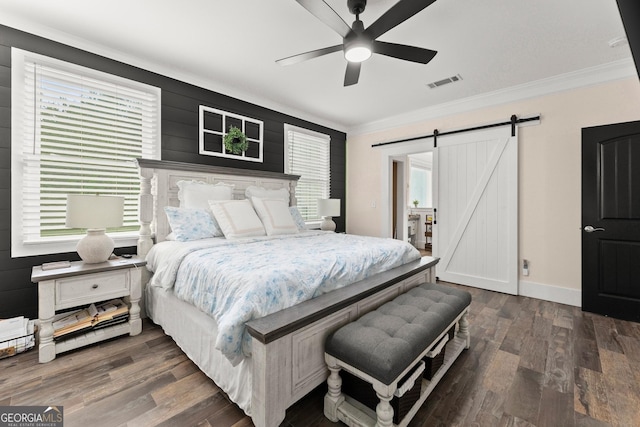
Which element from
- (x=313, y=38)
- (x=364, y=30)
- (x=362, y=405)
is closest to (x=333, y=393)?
(x=362, y=405)

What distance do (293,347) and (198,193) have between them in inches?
88.2

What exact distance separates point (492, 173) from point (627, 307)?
6.43 feet

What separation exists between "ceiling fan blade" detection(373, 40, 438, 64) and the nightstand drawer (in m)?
2.82

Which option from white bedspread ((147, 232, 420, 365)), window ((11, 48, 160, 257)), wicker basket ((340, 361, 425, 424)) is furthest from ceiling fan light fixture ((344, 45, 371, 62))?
window ((11, 48, 160, 257))

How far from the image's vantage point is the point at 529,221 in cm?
357

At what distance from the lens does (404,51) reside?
2162 millimetres

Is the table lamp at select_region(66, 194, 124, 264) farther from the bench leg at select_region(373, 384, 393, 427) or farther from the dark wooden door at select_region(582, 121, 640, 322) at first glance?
the dark wooden door at select_region(582, 121, 640, 322)

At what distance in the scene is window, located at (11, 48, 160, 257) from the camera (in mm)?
2359

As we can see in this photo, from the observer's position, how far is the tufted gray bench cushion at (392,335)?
52.5 inches

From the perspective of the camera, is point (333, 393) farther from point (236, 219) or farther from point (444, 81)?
point (444, 81)

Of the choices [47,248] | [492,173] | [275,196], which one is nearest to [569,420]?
[492,173]

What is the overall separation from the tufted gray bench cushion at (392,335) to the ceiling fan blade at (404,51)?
1.86 metres

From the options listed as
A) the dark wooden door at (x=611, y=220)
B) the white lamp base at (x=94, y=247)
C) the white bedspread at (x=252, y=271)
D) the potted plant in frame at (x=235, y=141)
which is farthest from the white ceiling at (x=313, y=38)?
the white bedspread at (x=252, y=271)

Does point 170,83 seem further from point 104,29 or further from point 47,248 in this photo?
point 47,248
